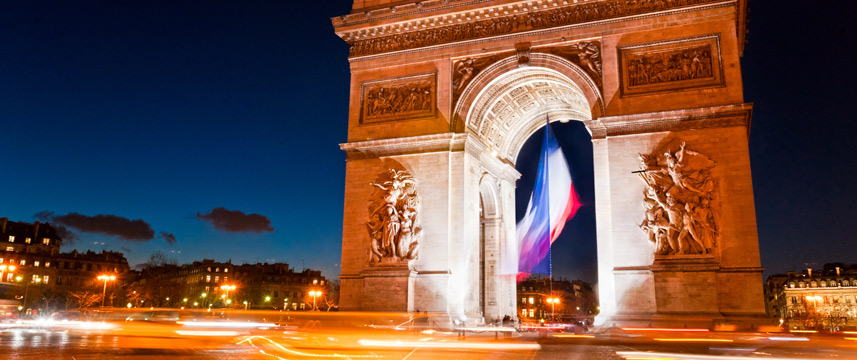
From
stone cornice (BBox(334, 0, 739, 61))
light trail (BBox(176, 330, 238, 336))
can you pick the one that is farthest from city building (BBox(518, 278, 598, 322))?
light trail (BBox(176, 330, 238, 336))

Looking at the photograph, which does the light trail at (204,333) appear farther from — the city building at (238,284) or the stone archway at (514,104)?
the city building at (238,284)

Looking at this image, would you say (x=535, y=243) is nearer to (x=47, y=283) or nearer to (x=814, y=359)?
(x=814, y=359)

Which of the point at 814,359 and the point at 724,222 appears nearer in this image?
the point at 814,359

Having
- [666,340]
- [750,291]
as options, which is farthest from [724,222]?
[666,340]

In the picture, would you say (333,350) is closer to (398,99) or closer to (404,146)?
(404,146)

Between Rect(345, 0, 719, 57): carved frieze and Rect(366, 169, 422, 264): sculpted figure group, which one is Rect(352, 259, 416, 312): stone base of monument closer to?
Rect(366, 169, 422, 264): sculpted figure group

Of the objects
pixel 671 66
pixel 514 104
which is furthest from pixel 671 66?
pixel 514 104
